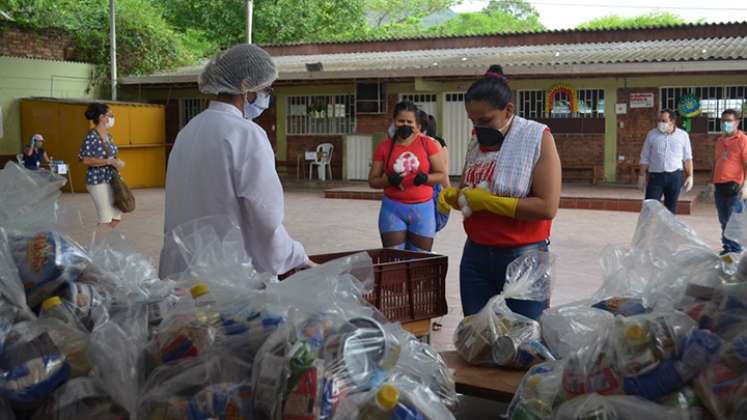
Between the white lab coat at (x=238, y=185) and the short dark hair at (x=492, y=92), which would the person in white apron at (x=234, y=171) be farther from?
the short dark hair at (x=492, y=92)

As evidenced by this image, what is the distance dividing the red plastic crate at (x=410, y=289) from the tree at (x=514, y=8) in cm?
6269

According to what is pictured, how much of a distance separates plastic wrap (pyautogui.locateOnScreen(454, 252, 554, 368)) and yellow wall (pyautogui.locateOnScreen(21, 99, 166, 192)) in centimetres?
1785

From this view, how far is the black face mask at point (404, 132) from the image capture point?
583 cm

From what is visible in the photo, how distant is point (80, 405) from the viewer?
2008mm

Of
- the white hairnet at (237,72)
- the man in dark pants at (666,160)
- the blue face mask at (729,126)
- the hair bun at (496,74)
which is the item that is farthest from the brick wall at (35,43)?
the hair bun at (496,74)

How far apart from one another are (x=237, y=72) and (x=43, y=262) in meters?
1.10

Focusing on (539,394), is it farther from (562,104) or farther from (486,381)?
(562,104)

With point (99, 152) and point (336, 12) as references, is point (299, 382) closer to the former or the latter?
point (99, 152)

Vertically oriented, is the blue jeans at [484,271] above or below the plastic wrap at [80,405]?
above

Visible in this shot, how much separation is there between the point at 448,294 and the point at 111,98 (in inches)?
714

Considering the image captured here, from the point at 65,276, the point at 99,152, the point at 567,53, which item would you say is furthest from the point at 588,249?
the point at 567,53

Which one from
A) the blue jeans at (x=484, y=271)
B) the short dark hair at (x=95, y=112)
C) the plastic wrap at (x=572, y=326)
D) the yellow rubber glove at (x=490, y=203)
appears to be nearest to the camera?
the plastic wrap at (x=572, y=326)

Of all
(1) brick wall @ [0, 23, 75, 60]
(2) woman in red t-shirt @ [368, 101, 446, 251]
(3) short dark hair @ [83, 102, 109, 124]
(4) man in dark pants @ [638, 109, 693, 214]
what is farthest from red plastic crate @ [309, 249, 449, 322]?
(1) brick wall @ [0, 23, 75, 60]

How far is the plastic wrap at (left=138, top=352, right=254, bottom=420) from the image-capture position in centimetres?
187
